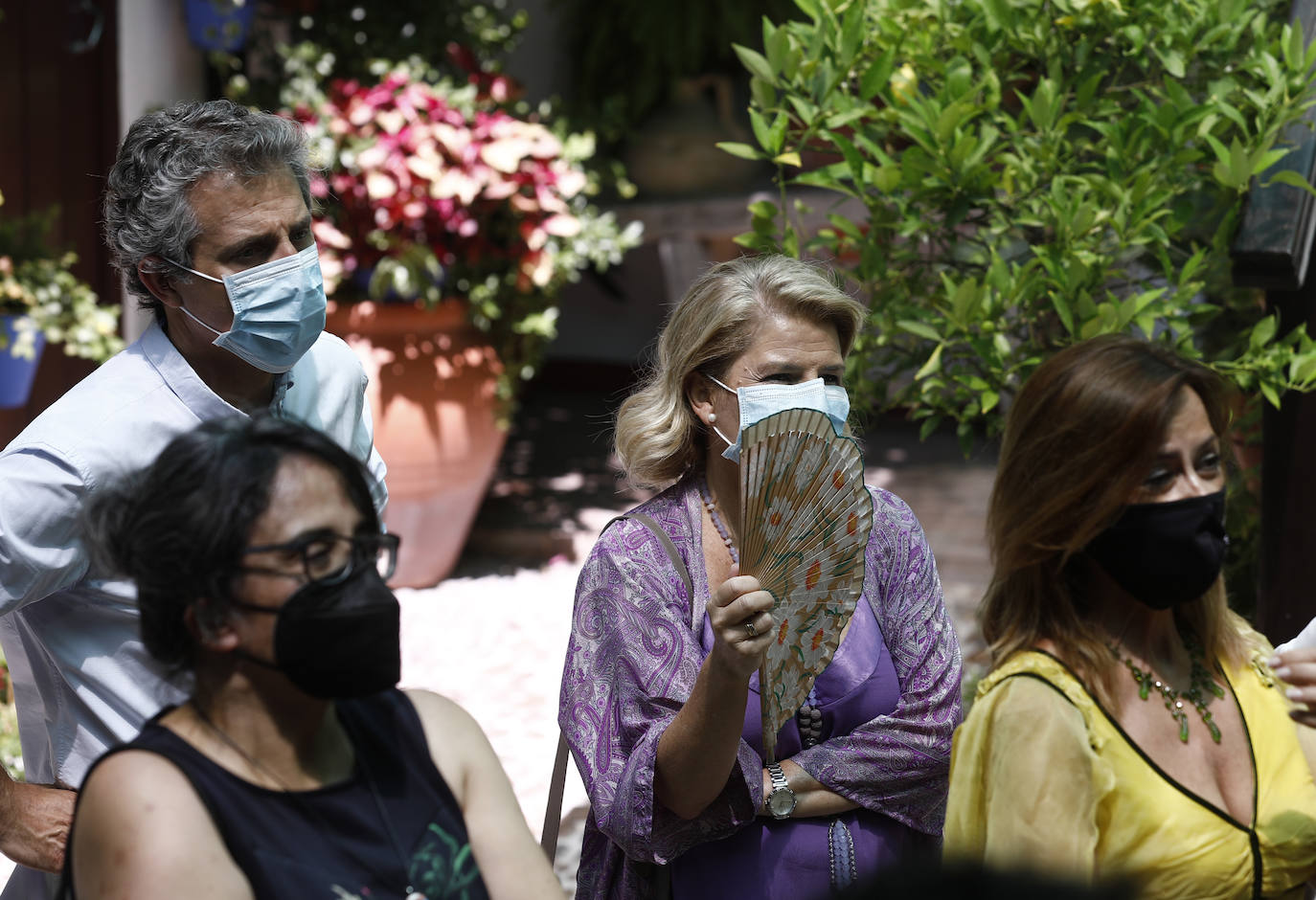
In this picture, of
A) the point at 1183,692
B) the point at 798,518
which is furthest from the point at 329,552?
the point at 1183,692

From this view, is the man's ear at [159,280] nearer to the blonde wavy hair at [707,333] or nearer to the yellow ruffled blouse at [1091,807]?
the blonde wavy hair at [707,333]

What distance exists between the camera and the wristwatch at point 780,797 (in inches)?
85.9

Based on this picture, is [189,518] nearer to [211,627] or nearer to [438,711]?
[211,627]

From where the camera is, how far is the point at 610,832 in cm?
216

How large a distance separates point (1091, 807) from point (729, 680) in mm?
503

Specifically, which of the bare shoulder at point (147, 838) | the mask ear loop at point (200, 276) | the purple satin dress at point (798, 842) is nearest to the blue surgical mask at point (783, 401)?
the purple satin dress at point (798, 842)

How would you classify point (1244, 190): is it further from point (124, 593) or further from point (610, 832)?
point (124, 593)

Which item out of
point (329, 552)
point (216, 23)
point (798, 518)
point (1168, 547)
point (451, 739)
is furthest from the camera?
point (216, 23)

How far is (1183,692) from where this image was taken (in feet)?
6.32

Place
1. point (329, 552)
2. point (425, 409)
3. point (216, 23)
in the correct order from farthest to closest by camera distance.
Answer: point (216, 23) → point (425, 409) → point (329, 552)

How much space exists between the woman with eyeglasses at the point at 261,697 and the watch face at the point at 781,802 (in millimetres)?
667

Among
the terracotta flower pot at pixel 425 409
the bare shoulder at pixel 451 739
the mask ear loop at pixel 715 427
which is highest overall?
the mask ear loop at pixel 715 427

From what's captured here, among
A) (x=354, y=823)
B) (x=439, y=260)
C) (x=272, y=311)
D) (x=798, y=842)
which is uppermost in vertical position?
(x=272, y=311)

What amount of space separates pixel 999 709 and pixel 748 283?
0.92 meters
